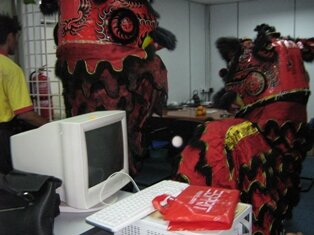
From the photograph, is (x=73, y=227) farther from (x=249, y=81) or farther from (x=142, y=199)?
(x=249, y=81)

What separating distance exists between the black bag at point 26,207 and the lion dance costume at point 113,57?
62 cm

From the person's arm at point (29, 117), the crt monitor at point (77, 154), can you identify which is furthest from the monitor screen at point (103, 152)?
the person's arm at point (29, 117)

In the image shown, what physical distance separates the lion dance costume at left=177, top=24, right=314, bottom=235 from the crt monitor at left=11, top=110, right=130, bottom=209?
12.2 inches

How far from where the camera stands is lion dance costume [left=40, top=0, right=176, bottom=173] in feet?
5.30

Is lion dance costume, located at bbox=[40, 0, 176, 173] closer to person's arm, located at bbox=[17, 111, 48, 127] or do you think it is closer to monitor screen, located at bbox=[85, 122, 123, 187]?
monitor screen, located at bbox=[85, 122, 123, 187]

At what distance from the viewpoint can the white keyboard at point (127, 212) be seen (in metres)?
1.05

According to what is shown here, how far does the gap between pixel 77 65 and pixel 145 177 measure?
2.93 metres

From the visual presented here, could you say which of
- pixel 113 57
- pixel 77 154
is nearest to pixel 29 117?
pixel 113 57

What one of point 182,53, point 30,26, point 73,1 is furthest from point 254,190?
point 182,53

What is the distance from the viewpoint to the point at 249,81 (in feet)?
5.32

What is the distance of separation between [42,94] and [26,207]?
1.88 meters

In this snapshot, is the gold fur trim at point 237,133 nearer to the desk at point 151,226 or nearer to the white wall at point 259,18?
the desk at point 151,226

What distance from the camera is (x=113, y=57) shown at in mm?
1637

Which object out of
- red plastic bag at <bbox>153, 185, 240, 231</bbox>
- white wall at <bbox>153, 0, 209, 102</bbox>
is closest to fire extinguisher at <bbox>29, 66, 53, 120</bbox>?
red plastic bag at <bbox>153, 185, 240, 231</bbox>
